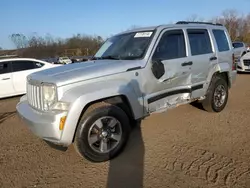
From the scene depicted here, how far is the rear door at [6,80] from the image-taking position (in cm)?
905

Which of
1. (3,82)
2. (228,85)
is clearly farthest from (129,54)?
(3,82)

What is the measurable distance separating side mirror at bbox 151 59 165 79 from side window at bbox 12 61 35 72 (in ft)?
21.8

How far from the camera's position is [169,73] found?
15.7 feet

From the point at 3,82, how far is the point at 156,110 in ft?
21.3

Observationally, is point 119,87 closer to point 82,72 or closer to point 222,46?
point 82,72

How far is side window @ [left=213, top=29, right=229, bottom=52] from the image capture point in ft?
19.7

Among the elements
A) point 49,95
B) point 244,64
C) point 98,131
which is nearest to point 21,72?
point 49,95

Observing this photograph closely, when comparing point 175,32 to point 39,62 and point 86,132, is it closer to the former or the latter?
point 86,132

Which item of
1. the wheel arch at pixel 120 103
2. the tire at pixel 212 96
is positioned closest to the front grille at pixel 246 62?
the tire at pixel 212 96

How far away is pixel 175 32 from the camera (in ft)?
16.7

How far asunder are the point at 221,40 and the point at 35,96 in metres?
4.45

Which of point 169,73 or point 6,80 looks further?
point 6,80

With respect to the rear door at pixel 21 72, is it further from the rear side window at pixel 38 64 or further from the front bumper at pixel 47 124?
the front bumper at pixel 47 124

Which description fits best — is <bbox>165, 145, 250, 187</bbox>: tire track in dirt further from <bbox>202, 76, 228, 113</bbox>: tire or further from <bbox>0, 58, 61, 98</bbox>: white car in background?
→ <bbox>0, 58, 61, 98</bbox>: white car in background
